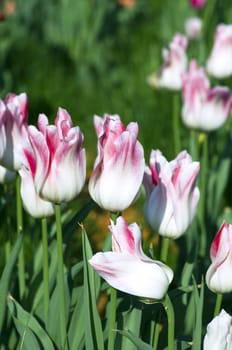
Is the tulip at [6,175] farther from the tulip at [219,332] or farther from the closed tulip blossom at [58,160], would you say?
the tulip at [219,332]

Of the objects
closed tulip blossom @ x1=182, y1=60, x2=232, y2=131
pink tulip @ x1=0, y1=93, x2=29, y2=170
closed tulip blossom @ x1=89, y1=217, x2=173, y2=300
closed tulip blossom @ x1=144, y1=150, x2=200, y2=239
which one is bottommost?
closed tulip blossom @ x1=89, y1=217, x2=173, y2=300

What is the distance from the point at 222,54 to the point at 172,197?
116cm

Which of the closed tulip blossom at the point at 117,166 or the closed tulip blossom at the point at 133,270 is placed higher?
the closed tulip blossom at the point at 117,166

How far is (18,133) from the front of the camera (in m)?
1.61

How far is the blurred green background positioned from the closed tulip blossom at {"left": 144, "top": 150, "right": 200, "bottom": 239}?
6.08 ft

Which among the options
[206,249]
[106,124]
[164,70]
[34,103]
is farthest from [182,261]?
[34,103]

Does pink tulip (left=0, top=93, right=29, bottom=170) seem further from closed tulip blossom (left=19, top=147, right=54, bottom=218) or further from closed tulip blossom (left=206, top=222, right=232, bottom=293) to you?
closed tulip blossom (left=206, top=222, right=232, bottom=293)

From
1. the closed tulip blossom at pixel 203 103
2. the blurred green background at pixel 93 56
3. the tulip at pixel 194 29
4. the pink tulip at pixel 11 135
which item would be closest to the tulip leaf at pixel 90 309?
the pink tulip at pixel 11 135

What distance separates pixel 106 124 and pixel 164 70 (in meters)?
1.26

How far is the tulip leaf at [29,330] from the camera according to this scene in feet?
4.71

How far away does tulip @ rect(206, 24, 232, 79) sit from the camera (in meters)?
2.47

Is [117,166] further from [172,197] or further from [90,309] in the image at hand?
[90,309]

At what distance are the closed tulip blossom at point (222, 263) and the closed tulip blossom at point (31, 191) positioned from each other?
0.31m

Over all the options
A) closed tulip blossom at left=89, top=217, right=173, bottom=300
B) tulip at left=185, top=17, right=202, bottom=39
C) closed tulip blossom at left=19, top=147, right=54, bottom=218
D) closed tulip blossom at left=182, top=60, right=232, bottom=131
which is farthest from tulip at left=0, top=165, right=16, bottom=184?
tulip at left=185, top=17, right=202, bottom=39
